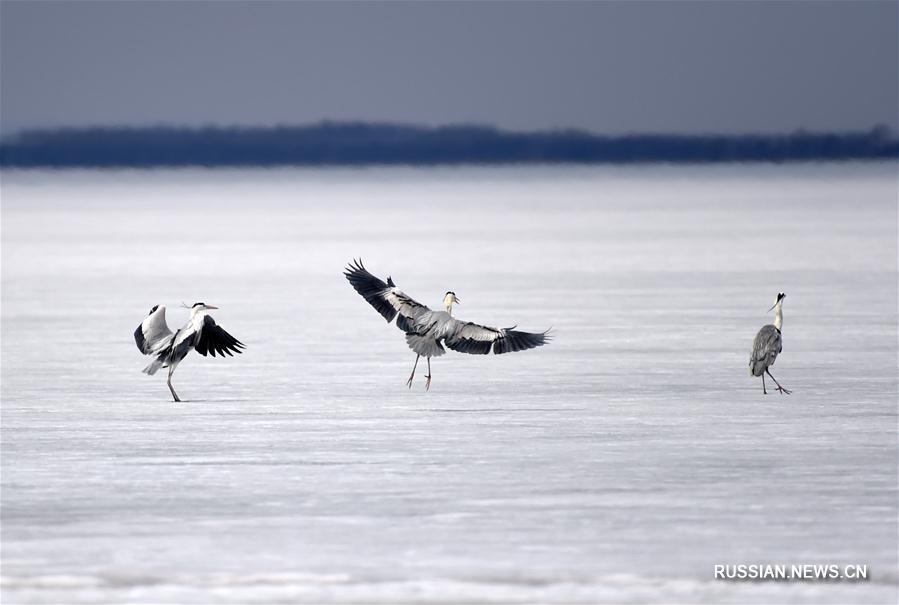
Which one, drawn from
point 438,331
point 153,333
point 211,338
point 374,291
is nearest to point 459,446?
point 438,331

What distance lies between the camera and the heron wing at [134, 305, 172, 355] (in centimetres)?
1012

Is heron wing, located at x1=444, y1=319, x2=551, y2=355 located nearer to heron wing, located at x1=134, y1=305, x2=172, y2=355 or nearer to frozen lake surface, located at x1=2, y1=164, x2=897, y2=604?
frozen lake surface, located at x1=2, y1=164, x2=897, y2=604

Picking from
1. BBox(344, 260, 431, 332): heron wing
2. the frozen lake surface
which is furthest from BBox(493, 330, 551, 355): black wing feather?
BBox(344, 260, 431, 332): heron wing

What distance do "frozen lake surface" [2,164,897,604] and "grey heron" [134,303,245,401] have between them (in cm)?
36

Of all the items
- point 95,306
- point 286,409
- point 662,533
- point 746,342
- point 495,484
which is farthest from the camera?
point 95,306

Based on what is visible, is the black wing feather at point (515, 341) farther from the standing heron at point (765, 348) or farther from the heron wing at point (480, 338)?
the standing heron at point (765, 348)

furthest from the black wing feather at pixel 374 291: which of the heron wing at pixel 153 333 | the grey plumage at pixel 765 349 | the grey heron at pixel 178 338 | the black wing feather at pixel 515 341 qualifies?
the grey plumage at pixel 765 349

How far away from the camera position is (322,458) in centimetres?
844

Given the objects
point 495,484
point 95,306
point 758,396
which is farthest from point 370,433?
point 95,306

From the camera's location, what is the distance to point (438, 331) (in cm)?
1028

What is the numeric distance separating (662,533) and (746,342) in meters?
6.49

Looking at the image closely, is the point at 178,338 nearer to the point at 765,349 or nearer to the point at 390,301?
the point at 390,301

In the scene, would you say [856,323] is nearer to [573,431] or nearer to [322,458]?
[573,431]

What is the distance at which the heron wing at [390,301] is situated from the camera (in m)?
10.6
